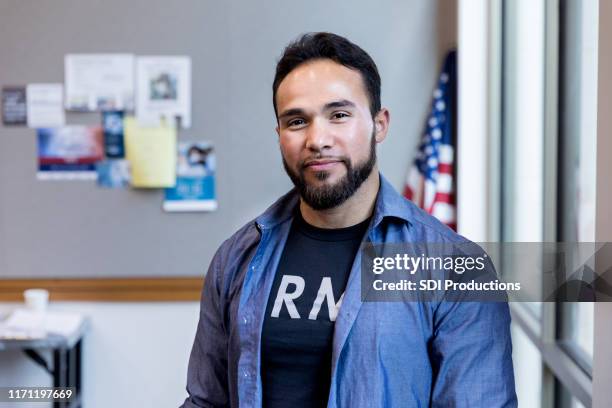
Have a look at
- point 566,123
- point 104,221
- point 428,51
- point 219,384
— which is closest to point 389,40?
point 428,51

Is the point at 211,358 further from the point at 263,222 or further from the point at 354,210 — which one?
the point at 354,210

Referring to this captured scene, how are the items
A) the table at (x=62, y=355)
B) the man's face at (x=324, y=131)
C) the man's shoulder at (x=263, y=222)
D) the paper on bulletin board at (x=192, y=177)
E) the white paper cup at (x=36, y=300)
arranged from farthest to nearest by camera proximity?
the paper on bulletin board at (x=192, y=177) < the white paper cup at (x=36, y=300) < the table at (x=62, y=355) < the man's shoulder at (x=263, y=222) < the man's face at (x=324, y=131)

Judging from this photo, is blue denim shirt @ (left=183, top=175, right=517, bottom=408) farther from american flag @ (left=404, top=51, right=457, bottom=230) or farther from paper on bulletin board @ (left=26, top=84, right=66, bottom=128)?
paper on bulletin board @ (left=26, top=84, right=66, bottom=128)

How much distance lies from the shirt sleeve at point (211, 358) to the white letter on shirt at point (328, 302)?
0.21 m

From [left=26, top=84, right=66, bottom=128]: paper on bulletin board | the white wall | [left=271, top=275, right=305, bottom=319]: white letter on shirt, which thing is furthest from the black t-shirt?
[left=26, top=84, right=66, bottom=128]: paper on bulletin board

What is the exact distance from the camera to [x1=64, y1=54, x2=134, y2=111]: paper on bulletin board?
2646 millimetres

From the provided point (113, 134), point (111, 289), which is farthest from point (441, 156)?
point (111, 289)

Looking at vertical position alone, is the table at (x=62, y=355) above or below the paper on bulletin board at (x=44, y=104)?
below

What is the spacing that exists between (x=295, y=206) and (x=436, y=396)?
0.42 meters

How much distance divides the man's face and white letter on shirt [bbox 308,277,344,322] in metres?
0.13

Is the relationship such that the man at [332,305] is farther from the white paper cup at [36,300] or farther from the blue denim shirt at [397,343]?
the white paper cup at [36,300]

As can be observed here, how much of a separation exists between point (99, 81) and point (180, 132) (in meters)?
0.35

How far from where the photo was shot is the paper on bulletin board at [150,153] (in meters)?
2.66

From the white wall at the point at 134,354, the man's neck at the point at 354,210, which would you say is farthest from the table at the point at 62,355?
the man's neck at the point at 354,210
